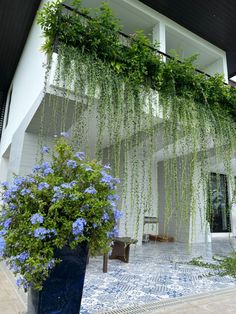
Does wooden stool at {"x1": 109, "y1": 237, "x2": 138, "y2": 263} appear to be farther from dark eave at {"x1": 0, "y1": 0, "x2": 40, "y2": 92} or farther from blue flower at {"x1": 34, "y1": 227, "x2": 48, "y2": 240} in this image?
dark eave at {"x1": 0, "y1": 0, "x2": 40, "y2": 92}

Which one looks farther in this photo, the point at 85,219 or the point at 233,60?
the point at 233,60

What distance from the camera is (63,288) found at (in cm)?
157

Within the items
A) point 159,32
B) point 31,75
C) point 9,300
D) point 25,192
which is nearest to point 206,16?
point 159,32

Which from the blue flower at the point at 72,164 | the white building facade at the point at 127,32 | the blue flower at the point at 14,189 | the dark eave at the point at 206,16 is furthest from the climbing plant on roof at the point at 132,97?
the dark eave at the point at 206,16

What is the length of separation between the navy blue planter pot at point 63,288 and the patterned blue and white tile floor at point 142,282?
2.36 ft

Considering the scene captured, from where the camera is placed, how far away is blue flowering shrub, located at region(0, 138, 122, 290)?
150 centimetres

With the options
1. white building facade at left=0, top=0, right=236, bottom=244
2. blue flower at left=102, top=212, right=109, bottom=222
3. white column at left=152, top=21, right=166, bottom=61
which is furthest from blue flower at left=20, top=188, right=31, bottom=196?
white column at left=152, top=21, right=166, bottom=61

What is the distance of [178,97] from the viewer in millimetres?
3660

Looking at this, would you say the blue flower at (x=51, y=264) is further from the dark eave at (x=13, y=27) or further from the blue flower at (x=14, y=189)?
the dark eave at (x=13, y=27)

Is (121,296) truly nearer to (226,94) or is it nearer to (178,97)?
(178,97)

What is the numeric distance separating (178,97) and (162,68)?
1.72 feet

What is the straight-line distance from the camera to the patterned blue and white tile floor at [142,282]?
2438 millimetres

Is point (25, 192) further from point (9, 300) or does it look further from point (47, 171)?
point (9, 300)

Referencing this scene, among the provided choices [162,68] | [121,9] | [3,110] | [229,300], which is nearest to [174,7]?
[121,9]
